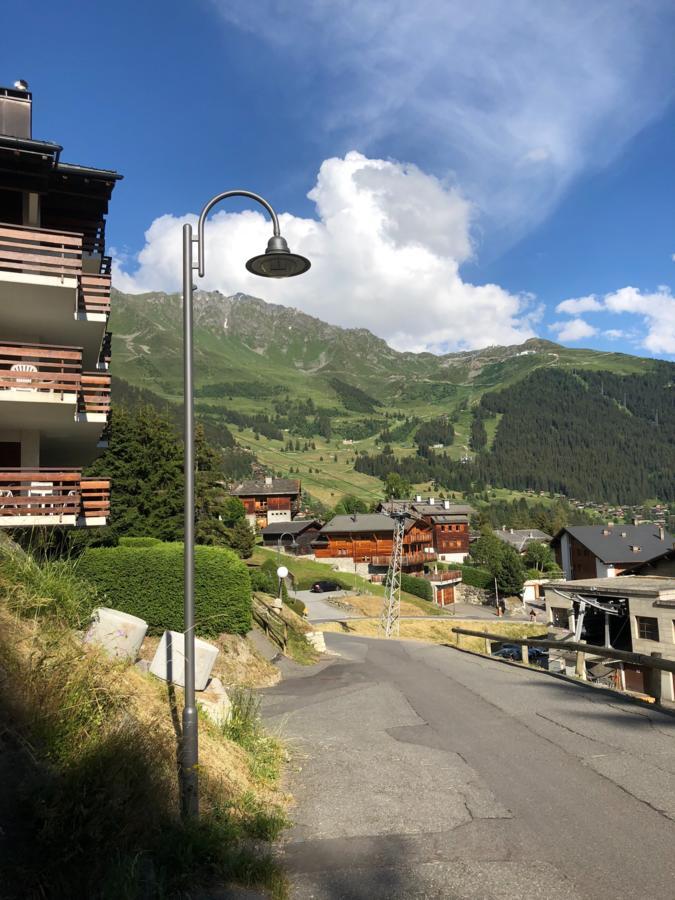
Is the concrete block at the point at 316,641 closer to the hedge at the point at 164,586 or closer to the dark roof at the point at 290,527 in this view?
the hedge at the point at 164,586

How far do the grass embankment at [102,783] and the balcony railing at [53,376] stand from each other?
800 centimetres

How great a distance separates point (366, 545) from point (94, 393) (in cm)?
7952

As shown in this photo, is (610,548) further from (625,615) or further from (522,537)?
(522,537)

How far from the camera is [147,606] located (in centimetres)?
1823

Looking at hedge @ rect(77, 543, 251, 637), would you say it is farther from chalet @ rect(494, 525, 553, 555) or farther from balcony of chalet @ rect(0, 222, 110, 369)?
chalet @ rect(494, 525, 553, 555)

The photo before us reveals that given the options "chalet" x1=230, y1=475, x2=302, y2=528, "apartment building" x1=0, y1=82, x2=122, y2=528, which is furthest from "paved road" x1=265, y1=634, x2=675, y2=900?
"chalet" x1=230, y1=475, x2=302, y2=528

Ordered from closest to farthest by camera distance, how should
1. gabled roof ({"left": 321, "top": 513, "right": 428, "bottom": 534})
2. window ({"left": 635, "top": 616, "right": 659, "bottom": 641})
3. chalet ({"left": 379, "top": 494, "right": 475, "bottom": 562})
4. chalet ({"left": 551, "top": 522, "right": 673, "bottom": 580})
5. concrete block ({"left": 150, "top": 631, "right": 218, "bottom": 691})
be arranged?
concrete block ({"left": 150, "top": 631, "right": 218, "bottom": 691})
window ({"left": 635, "top": 616, "right": 659, "bottom": 641})
chalet ({"left": 551, "top": 522, "right": 673, "bottom": 580})
gabled roof ({"left": 321, "top": 513, "right": 428, "bottom": 534})
chalet ({"left": 379, "top": 494, "right": 475, "bottom": 562})

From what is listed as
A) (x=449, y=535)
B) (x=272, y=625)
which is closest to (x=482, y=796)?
(x=272, y=625)

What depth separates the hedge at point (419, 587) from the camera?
78.3 m

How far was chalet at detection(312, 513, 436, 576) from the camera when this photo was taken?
92062mm

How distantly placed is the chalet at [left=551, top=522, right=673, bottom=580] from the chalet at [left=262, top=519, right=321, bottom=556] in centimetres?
4029

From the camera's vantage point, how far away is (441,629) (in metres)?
55.3

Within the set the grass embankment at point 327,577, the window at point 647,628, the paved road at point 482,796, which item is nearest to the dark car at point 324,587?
the grass embankment at point 327,577

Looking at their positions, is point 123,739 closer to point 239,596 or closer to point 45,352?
point 45,352
